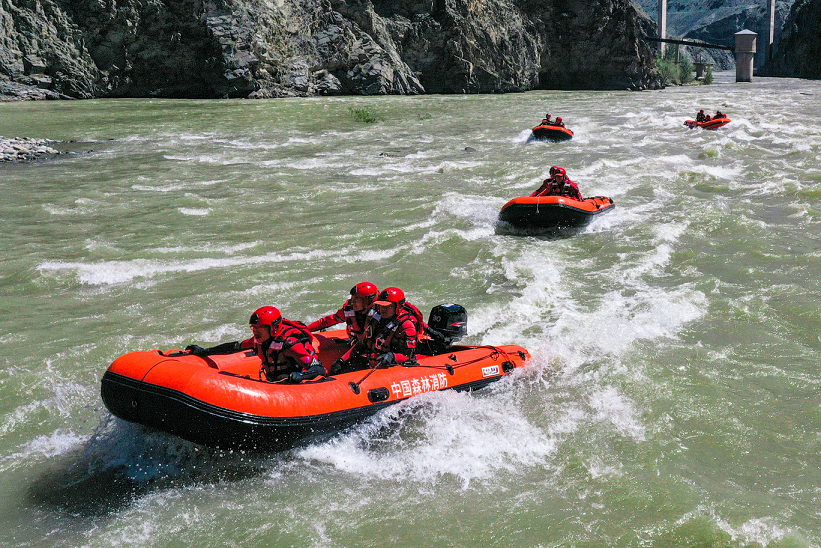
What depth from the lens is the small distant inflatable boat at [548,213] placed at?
11102mm

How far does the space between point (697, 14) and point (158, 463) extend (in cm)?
18501

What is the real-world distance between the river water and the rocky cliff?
2283 cm

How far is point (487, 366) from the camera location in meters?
6.42

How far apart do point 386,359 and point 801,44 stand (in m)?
89.1

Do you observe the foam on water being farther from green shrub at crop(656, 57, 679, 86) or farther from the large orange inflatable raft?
green shrub at crop(656, 57, 679, 86)

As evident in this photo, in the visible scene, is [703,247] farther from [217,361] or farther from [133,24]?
[133,24]

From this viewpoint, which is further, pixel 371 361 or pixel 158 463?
pixel 371 361

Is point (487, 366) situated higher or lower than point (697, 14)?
lower

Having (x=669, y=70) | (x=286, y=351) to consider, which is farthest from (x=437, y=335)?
(x=669, y=70)

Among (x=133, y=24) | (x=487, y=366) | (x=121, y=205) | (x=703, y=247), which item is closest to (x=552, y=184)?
(x=703, y=247)

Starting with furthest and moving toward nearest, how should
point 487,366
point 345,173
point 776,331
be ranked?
point 345,173 → point 776,331 → point 487,366

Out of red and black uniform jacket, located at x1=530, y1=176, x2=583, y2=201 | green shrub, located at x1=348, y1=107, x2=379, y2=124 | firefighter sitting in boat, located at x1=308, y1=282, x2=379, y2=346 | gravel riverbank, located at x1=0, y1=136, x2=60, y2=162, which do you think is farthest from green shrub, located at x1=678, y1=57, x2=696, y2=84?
firefighter sitting in boat, located at x1=308, y1=282, x2=379, y2=346

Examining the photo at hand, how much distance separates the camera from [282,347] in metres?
5.44

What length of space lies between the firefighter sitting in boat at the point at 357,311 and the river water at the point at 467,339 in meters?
0.93
